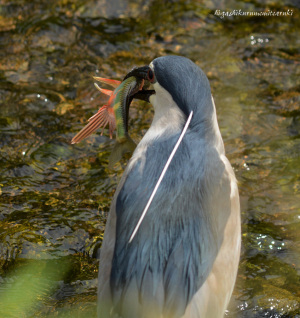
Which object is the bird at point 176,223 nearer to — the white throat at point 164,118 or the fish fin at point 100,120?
the white throat at point 164,118

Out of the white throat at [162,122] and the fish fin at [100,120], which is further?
the fish fin at [100,120]

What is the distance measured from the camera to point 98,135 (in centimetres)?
502

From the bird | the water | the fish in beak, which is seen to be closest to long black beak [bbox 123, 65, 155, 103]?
the fish in beak

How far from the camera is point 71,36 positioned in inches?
240

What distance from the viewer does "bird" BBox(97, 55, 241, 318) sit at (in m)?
2.71

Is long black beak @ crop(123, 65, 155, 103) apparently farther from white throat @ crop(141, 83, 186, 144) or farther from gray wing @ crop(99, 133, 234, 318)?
gray wing @ crop(99, 133, 234, 318)

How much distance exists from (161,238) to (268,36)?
4.22 m

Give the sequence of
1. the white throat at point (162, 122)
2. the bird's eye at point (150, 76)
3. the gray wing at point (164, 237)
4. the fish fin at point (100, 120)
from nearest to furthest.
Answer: the gray wing at point (164, 237)
the white throat at point (162, 122)
the bird's eye at point (150, 76)
the fish fin at point (100, 120)

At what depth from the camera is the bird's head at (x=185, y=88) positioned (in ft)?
10.7

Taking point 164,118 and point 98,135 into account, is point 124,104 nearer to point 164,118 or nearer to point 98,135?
point 164,118

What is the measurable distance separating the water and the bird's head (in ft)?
3.93

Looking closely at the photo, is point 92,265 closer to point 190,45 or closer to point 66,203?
point 66,203

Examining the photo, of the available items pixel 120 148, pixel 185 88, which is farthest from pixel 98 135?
pixel 185 88

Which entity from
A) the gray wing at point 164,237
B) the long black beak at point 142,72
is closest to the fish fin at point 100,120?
the long black beak at point 142,72
